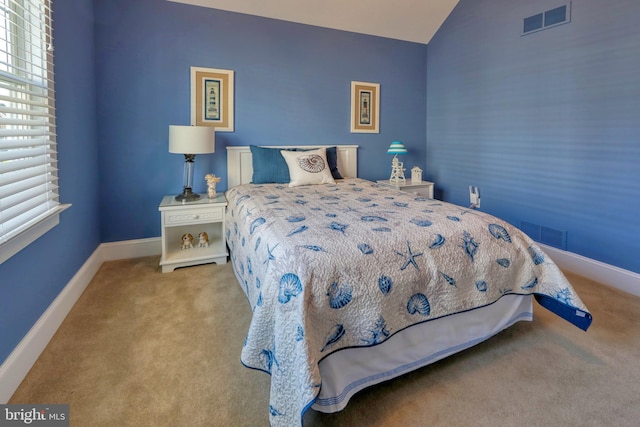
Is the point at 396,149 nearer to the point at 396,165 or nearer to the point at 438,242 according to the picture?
the point at 396,165

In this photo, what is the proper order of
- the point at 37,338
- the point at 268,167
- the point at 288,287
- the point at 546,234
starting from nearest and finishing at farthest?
1. the point at 288,287
2. the point at 37,338
3. the point at 546,234
4. the point at 268,167

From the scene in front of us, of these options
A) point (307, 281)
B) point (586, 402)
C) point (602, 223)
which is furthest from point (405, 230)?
point (602, 223)

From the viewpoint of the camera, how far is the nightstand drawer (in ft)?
8.99

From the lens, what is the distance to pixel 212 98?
3.21 metres

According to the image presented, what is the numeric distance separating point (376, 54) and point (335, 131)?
104cm

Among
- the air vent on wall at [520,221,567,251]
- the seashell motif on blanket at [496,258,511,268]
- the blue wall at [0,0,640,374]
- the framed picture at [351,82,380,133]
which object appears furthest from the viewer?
the framed picture at [351,82,380,133]

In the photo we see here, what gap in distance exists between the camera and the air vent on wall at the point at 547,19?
108 inches

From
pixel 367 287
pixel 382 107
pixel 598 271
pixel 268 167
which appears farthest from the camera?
pixel 382 107

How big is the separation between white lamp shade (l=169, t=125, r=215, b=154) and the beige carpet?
1279 mm

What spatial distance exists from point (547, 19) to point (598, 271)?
83.9 inches

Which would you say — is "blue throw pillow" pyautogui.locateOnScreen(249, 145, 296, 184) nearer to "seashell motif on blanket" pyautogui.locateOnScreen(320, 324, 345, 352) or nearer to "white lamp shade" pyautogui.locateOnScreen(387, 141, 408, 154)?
"white lamp shade" pyautogui.locateOnScreen(387, 141, 408, 154)

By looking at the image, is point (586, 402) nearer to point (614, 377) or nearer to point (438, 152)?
point (614, 377)

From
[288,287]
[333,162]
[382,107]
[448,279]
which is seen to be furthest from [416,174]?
[288,287]

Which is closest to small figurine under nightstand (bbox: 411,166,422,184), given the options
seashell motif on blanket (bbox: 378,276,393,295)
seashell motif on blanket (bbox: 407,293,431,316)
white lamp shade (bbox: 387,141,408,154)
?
white lamp shade (bbox: 387,141,408,154)
